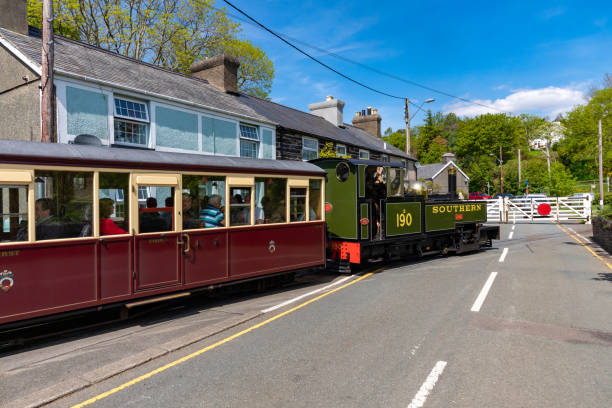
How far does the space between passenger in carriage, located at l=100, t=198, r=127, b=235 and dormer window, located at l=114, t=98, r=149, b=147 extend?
280 inches

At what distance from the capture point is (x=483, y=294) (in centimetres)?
778

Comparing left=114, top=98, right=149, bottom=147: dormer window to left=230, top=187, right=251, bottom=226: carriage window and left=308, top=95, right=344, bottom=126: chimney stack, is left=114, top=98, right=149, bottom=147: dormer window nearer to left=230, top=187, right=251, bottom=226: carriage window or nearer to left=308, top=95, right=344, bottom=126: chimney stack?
left=230, top=187, right=251, bottom=226: carriage window

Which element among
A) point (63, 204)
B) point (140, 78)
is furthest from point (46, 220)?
point (140, 78)

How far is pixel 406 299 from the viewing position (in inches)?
295

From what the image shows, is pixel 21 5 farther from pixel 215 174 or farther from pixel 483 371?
pixel 483 371

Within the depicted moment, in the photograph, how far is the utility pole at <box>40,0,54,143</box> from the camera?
8367 mm

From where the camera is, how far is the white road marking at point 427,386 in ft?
11.9

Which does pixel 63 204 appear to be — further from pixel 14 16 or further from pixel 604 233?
pixel 604 233

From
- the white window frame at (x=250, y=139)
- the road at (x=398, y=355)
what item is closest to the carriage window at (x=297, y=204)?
the road at (x=398, y=355)

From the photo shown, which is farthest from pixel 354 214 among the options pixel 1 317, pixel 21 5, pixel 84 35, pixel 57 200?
pixel 84 35

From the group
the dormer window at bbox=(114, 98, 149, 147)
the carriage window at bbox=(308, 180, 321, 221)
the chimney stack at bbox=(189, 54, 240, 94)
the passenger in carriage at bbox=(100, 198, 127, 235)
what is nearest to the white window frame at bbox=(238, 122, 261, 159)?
the chimney stack at bbox=(189, 54, 240, 94)

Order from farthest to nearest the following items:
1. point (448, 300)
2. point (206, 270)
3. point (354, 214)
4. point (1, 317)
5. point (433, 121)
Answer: point (433, 121) < point (354, 214) < point (448, 300) < point (206, 270) < point (1, 317)

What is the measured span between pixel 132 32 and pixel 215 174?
2331 centimetres

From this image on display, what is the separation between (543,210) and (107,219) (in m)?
29.4
